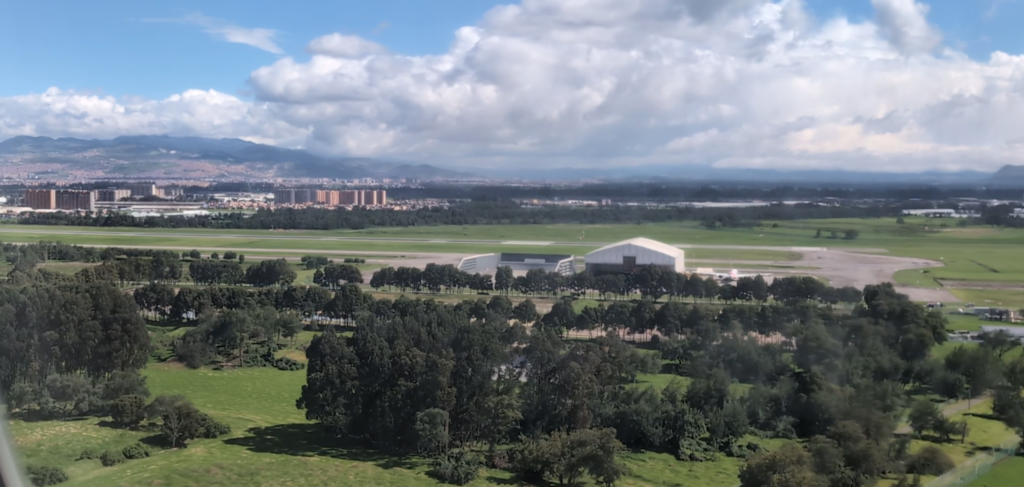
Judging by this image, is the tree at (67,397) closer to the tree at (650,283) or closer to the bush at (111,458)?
the bush at (111,458)

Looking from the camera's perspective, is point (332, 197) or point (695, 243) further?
point (332, 197)

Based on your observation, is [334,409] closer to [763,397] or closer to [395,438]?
[395,438]

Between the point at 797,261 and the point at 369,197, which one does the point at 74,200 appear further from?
the point at 797,261

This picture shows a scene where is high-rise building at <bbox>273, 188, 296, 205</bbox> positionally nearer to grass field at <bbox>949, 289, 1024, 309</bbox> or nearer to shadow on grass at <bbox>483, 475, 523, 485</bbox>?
grass field at <bbox>949, 289, 1024, 309</bbox>

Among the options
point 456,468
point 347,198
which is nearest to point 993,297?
point 456,468

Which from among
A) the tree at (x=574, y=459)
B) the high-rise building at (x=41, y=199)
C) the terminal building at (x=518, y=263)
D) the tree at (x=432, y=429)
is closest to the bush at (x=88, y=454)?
the tree at (x=432, y=429)

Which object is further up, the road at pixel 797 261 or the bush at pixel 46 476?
the road at pixel 797 261
